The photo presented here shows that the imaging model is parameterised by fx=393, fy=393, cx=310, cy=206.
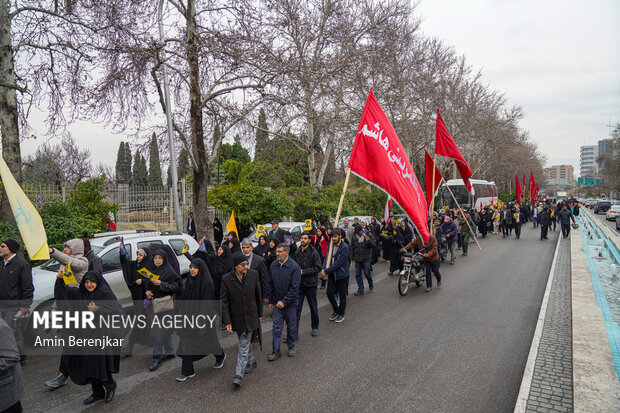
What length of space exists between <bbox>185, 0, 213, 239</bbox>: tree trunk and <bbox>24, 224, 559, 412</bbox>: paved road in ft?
17.2

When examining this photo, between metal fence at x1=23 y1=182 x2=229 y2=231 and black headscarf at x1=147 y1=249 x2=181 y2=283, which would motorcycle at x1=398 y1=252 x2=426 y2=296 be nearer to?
black headscarf at x1=147 y1=249 x2=181 y2=283

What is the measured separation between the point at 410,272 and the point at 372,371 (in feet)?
16.0

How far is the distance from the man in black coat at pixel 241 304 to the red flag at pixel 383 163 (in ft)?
8.37

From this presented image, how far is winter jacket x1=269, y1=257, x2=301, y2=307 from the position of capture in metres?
5.67

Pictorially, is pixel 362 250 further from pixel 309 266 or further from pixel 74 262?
pixel 74 262

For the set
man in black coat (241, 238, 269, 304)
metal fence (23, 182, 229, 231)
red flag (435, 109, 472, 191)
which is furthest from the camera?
metal fence (23, 182, 229, 231)

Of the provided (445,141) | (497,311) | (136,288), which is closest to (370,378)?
(136,288)

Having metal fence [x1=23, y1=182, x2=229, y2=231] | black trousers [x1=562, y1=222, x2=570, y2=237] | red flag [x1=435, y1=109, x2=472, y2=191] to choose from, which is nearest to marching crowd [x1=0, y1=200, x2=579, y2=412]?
red flag [x1=435, y1=109, x2=472, y2=191]

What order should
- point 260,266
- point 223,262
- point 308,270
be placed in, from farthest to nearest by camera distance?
1. point 223,262
2. point 308,270
3. point 260,266

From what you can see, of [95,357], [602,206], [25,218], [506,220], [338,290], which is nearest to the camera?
[95,357]

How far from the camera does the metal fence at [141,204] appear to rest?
12930 millimetres

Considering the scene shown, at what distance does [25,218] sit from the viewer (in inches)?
193

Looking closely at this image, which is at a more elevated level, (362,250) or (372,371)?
(362,250)

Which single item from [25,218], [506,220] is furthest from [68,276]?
[506,220]
